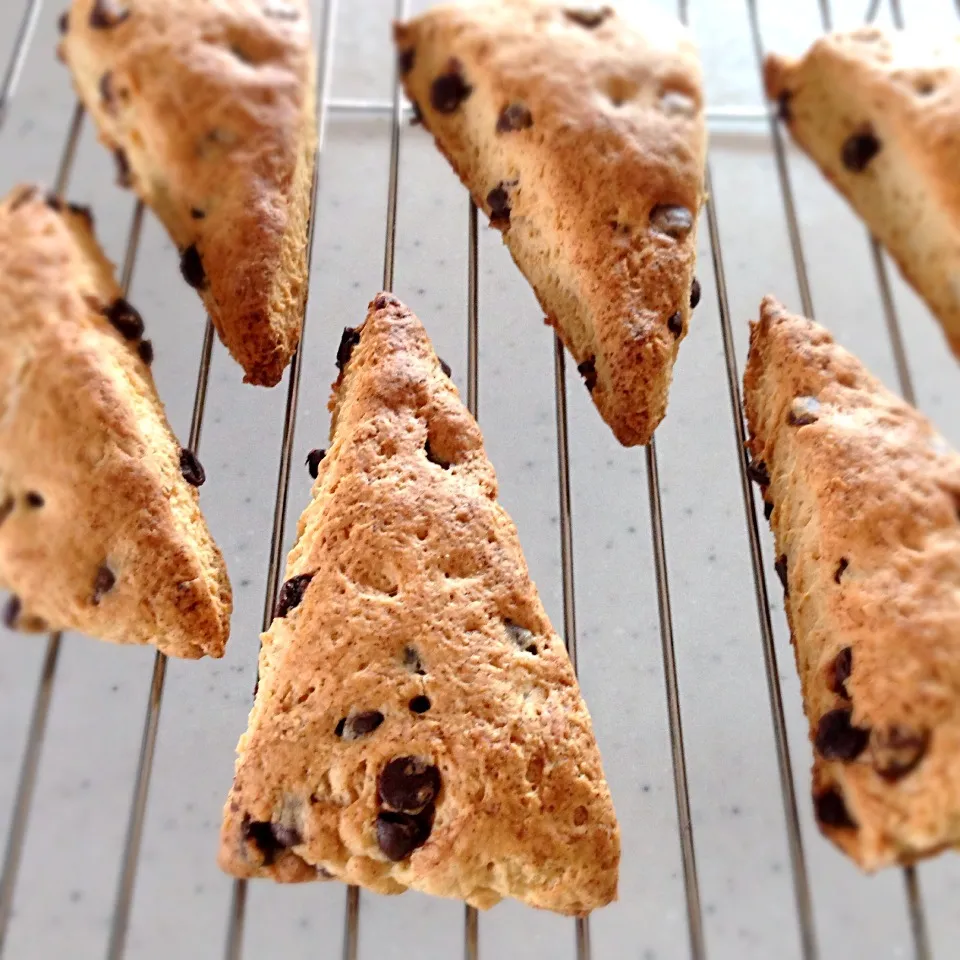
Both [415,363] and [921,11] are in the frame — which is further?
[921,11]

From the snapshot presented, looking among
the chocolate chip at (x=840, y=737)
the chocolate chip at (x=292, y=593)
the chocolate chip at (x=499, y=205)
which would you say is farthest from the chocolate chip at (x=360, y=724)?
the chocolate chip at (x=499, y=205)

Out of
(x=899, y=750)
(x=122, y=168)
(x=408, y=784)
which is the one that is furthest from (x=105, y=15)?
(x=899, y=750)

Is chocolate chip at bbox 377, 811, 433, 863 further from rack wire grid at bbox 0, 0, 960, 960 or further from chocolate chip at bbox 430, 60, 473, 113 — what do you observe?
chocolate chip at bbox 430, 60, 473, 113

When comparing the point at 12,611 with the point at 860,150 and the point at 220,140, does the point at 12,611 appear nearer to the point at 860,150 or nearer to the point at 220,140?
the point at 220,140

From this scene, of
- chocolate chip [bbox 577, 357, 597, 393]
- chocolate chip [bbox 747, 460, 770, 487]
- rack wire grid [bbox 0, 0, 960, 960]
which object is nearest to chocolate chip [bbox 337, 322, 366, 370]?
rack wire grid [bbox 0, 0, 960, 960]

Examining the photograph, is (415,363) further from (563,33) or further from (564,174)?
(563,33)

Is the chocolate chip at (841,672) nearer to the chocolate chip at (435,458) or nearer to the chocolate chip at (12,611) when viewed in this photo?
the chocolate chip at (435,458)

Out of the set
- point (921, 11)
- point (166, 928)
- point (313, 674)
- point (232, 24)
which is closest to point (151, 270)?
point (232, 24)
